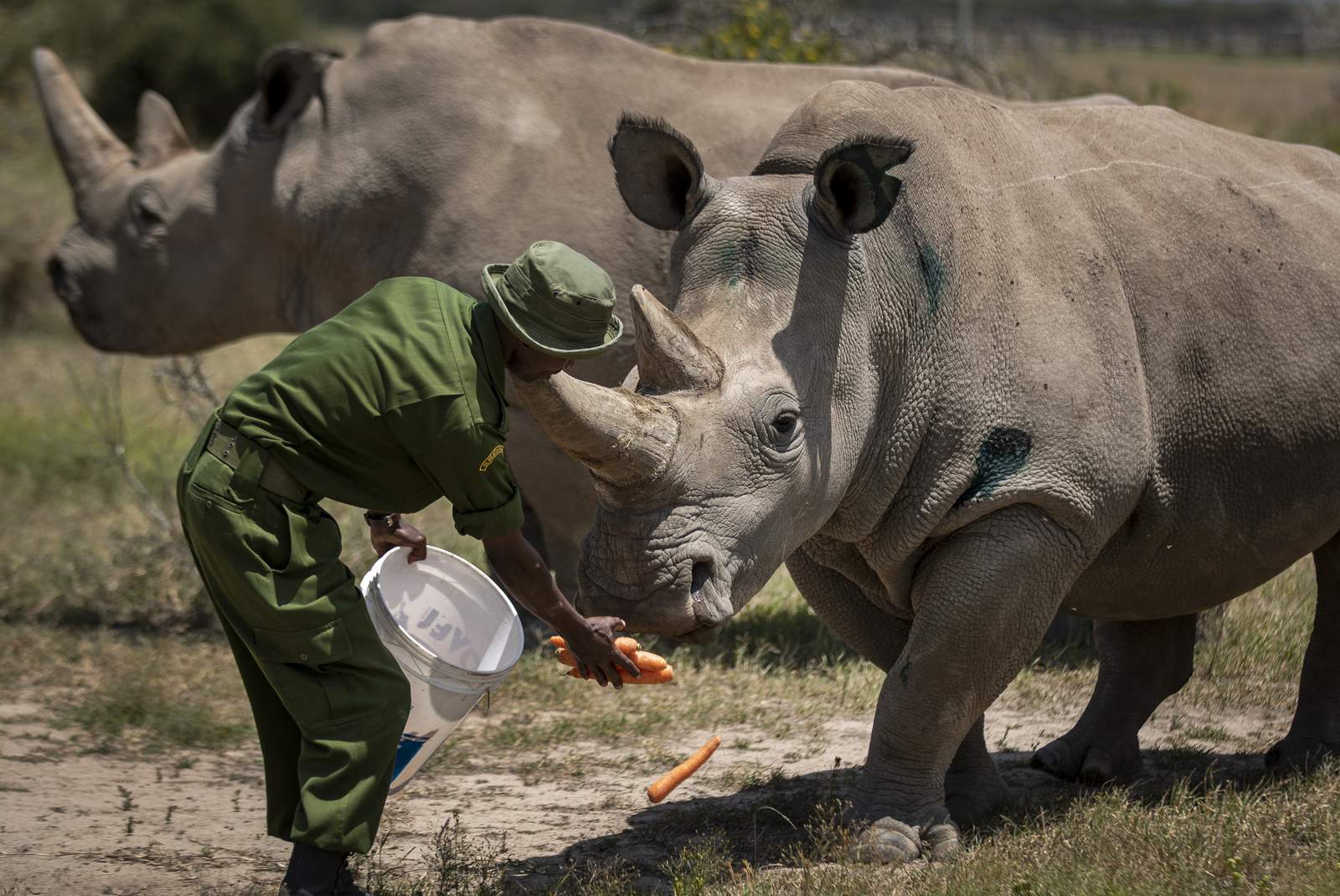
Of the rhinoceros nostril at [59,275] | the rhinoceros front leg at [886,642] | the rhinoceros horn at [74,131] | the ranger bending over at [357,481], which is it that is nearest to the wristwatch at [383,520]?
the ranger bending over at [357,481]

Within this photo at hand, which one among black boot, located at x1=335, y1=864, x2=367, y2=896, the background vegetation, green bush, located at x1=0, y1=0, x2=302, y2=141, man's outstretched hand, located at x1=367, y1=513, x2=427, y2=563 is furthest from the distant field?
green bush, located at x1=0, y1=0, x2=302, y2=141

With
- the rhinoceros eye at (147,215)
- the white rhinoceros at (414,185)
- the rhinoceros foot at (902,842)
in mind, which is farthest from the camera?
the rhinoceros eye at (147,215)

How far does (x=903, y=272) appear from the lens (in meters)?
4.29

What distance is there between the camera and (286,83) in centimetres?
712

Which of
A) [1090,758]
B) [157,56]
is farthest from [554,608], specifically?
[157,56]

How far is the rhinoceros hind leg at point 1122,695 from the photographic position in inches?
207

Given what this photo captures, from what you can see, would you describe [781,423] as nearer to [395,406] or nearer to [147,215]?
[395,406]

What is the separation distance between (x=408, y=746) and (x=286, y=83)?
377 centimetres

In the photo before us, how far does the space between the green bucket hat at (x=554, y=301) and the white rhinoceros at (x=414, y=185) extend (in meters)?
2.50

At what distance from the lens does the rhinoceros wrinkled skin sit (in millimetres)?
3971

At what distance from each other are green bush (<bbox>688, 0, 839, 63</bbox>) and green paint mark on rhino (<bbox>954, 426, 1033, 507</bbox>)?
5.79 metres

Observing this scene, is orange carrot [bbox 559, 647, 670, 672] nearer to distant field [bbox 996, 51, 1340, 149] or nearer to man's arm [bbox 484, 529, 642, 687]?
man's arm [bbox 484, 529, 642, 687]

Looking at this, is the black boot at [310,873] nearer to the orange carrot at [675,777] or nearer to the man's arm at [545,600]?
the man's arm at [545,600]

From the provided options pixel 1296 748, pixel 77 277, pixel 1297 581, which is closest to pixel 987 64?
pixel 1297 581
